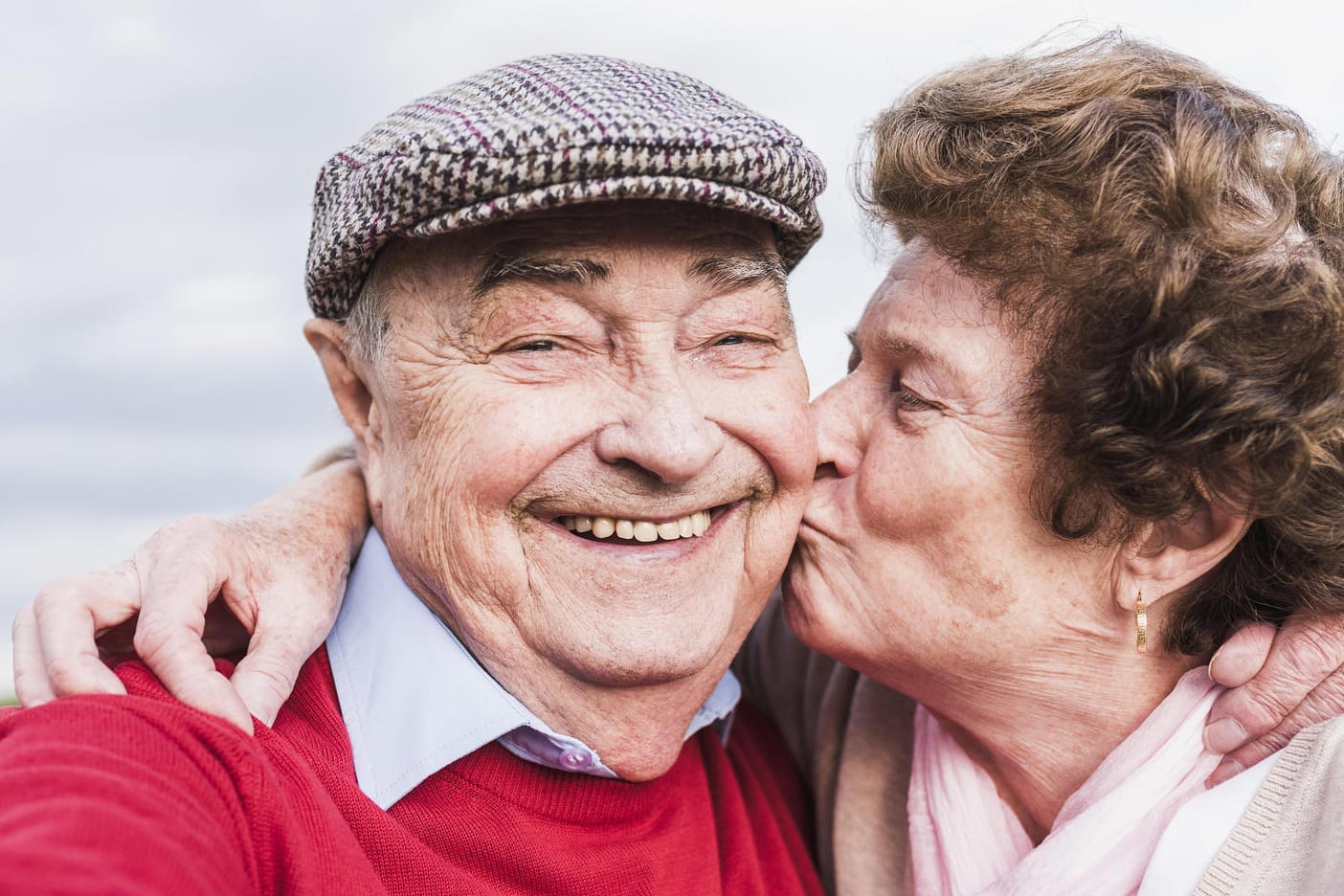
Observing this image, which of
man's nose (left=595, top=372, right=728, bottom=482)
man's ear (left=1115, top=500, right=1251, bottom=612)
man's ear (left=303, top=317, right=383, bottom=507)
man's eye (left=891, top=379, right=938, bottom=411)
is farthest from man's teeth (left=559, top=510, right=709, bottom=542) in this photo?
man's ear (left=1115, top=500, right=1251, bottom=612)

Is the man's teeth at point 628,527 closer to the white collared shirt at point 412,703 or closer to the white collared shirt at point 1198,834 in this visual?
the white collared shirt at point 412,703

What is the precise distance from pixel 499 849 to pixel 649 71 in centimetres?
147

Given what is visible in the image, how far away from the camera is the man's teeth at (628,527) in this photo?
7.32 ft

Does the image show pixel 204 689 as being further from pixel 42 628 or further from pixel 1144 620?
pixel 1144 620

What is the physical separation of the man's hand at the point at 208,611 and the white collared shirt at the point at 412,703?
0.09 m

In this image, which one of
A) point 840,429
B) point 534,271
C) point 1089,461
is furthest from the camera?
point 840,429

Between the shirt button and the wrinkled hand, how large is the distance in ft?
4.08

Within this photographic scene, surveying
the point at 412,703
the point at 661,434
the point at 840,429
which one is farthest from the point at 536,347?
the point at 840,429

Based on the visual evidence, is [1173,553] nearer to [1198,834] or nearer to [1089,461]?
[1089,461]

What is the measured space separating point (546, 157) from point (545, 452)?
20.8 inches

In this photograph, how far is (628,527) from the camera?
88.0 inches

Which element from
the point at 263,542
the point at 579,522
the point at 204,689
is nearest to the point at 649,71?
the point at 579,522

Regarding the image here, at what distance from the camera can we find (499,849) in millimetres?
2084

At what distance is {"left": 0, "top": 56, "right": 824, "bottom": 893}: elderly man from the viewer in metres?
1.97
